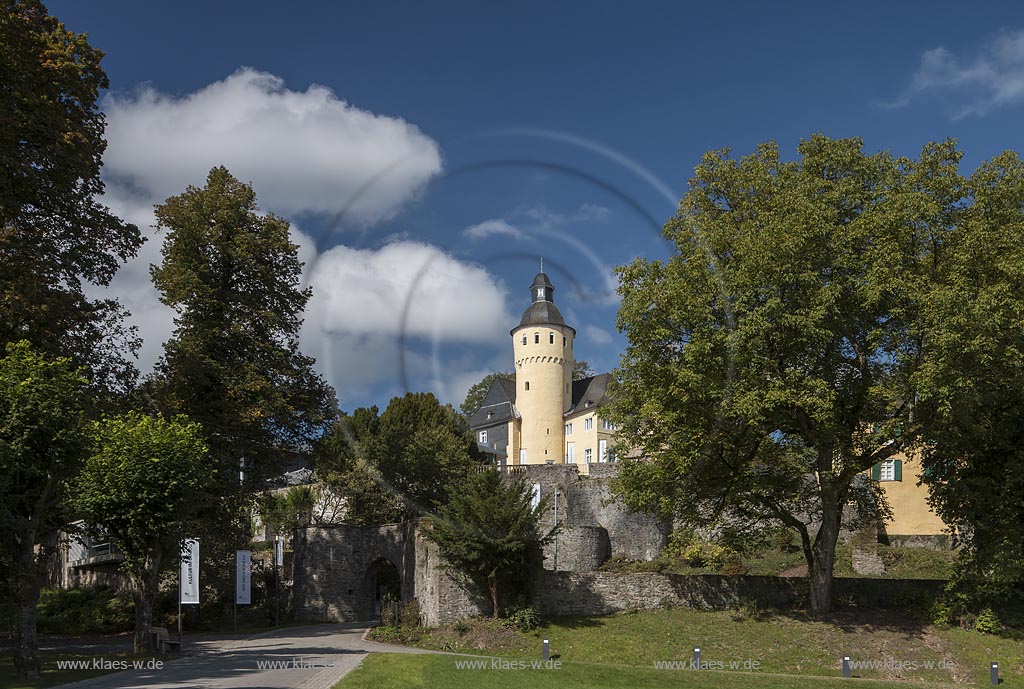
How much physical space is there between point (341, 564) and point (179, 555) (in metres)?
17.8

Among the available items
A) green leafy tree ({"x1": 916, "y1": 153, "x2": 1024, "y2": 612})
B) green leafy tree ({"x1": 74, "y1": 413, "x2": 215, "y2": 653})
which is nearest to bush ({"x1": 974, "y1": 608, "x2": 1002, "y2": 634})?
green leafy tree ({"x1": 916, "y1": 153, "x2": 1024, "y2": 612})

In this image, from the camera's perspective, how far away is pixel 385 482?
2224 inches

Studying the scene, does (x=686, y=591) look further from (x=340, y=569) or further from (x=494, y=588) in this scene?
(x=340, y=569)

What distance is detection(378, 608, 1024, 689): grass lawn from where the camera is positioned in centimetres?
2758

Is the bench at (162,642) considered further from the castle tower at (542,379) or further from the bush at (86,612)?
the castle tower at (542,379)

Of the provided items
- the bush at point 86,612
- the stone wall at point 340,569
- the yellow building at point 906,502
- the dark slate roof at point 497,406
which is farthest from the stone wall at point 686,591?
the dark slate roof at point 497,406

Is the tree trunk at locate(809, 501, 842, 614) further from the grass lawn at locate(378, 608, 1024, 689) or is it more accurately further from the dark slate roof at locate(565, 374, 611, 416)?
the dark slate roof at locate(565, 374, 611, 416)

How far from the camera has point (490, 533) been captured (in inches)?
1293

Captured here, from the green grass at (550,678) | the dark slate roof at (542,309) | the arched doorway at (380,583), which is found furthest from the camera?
the dark slate roof at (542,309)

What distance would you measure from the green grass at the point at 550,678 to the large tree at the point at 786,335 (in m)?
7.27

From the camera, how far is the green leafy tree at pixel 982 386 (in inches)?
1043

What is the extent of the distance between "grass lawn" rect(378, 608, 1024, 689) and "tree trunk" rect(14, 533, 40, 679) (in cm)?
1408

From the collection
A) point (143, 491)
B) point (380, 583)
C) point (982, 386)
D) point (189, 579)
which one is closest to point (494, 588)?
point (189, 579)

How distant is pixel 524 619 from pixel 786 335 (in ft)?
46.4
